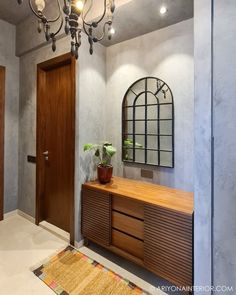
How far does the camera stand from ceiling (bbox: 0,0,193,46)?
1869mm

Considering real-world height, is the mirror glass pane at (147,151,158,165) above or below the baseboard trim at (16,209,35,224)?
above

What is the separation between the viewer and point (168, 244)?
166 cm

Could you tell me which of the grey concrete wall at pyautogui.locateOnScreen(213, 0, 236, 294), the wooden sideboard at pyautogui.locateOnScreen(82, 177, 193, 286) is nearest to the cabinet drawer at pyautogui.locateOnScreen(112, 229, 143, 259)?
the wooden sideboard at pyautogui.locateOnScreen(82, 177, 193, 286)

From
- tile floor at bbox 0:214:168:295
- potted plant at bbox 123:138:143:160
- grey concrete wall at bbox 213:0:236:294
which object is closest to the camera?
grey concrete wall at bbox 213:0:236:294

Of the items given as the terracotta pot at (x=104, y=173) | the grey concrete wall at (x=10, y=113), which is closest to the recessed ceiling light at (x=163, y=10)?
→ the terracotta pot at (x=104, y=173)

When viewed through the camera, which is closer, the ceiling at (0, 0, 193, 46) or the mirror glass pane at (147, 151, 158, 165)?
the ceiling at (0, 0, 193, 46)

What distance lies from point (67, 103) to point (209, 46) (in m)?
1.80

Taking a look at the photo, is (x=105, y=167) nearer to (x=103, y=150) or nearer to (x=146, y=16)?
(x=103, y=150)

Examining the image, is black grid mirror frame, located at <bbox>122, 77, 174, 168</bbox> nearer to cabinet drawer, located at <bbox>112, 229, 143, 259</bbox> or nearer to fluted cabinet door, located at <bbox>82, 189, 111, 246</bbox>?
fluted cabinet door, located at <bbox>82, 189, 111, 246</bbox>

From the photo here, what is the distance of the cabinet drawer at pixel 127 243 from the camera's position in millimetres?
1897

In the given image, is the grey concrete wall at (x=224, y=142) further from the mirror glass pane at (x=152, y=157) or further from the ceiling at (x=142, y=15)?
the mirror glass pane at (x=152, y=157)

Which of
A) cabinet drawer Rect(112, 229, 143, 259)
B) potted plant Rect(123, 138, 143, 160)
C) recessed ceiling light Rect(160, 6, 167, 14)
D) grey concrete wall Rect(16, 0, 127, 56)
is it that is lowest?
cabinet drawer Rect(112, 229, 143, 259)

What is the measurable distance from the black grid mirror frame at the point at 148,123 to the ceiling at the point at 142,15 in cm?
59

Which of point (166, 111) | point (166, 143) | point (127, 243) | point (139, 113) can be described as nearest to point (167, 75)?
point (166, 111)
